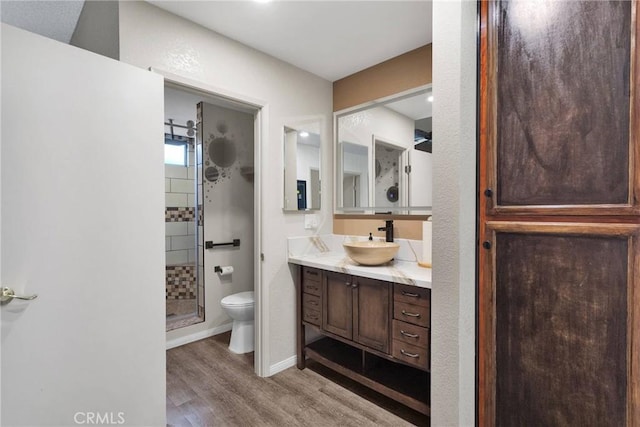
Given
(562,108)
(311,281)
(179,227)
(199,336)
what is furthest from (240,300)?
(562,108)

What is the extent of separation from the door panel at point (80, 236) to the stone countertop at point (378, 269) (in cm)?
108

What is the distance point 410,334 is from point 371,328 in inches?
11.2

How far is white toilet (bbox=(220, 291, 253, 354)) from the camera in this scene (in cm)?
268

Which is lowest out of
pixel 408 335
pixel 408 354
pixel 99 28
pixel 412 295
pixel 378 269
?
pixel 408 354

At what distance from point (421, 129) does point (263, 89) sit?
126 cm

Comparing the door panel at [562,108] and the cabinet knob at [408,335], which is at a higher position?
the door panel at [562,108]

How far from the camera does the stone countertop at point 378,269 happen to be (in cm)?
174

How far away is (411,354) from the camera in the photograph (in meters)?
1.75

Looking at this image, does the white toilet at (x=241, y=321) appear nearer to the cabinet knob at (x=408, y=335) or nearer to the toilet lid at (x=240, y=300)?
the toilet lid at (x=240, y=300)

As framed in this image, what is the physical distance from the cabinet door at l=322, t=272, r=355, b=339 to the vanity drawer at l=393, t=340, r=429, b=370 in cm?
36

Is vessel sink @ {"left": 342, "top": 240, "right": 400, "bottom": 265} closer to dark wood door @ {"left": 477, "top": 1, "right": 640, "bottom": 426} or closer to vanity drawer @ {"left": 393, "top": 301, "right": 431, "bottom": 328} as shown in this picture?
vanity drawer @ {"left": 393, "top": 301, "right": 431, "bottom": 328}

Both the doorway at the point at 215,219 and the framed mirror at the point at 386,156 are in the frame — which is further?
→ the doorway at the point at 215,219

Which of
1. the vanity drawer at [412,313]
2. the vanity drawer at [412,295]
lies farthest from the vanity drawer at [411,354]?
the vanity drawer at [412,295]

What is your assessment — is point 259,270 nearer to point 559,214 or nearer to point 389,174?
point 389,174
